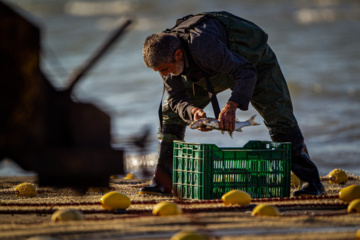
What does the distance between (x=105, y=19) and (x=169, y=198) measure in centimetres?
1973

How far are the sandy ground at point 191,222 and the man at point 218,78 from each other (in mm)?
660

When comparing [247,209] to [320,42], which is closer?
[247,209]

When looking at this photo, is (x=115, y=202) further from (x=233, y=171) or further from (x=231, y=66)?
(x=231, y=66)

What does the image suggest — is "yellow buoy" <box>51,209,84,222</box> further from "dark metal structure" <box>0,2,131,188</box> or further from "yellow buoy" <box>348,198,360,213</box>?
"yellow buoy" <box>348,198,360,213</box>

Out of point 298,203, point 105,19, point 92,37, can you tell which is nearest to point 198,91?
point 298,203

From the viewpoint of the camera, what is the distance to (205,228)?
306cm

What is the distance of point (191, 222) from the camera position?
10.5ft

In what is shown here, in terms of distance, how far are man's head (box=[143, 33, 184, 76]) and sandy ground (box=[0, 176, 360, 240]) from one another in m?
1.01

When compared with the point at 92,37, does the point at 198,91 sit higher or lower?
lower

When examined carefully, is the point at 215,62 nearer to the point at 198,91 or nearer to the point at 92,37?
the point at 198,91

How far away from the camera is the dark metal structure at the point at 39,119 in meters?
3.03

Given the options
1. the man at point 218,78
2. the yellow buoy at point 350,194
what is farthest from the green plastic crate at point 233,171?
the yellow buoy at point 350,194

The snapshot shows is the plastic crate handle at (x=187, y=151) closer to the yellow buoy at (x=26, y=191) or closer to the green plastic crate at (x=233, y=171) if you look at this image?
the green plastic crate at (x=233, y=171)

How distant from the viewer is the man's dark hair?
4066mm
